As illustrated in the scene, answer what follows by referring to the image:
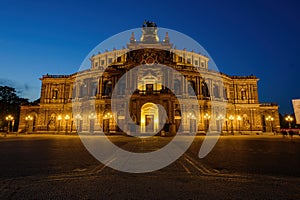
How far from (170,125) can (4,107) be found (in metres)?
47.1

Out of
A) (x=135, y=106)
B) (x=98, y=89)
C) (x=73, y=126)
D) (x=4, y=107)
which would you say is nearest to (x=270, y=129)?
(x=135, y=106)

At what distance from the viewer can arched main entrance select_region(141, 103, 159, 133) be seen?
40.3 m

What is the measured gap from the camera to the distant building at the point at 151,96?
1539 inches

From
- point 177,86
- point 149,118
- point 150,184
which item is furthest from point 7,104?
point 150,184

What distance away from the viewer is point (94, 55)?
2251 inches

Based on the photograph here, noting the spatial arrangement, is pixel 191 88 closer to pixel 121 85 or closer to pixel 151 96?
pixel 151 96

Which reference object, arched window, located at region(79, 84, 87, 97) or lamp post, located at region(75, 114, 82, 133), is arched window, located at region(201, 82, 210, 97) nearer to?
arched window, located at region(79, 84, 87, 97)

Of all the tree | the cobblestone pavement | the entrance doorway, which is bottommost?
the cobblestone pavement

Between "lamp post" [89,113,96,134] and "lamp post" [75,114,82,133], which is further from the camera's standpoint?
"lamp post" [75,114,82,133]

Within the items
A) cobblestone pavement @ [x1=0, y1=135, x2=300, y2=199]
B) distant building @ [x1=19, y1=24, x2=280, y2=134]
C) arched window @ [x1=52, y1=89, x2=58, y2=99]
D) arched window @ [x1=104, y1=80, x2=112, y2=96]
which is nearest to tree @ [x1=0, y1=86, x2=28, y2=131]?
distant building @ [x1=19, y1=24, x2=280, y2=134]

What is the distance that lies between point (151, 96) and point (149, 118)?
717cm

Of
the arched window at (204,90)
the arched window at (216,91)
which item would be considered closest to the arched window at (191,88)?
the arched window at (204,90)

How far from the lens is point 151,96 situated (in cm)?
3759

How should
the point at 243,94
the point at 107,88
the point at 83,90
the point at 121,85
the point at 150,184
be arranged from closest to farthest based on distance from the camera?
1. the point at 150,184
2. the point at 121,85
3. the point at 107,88
4. the point at 83,90
5. the point at 243,94
